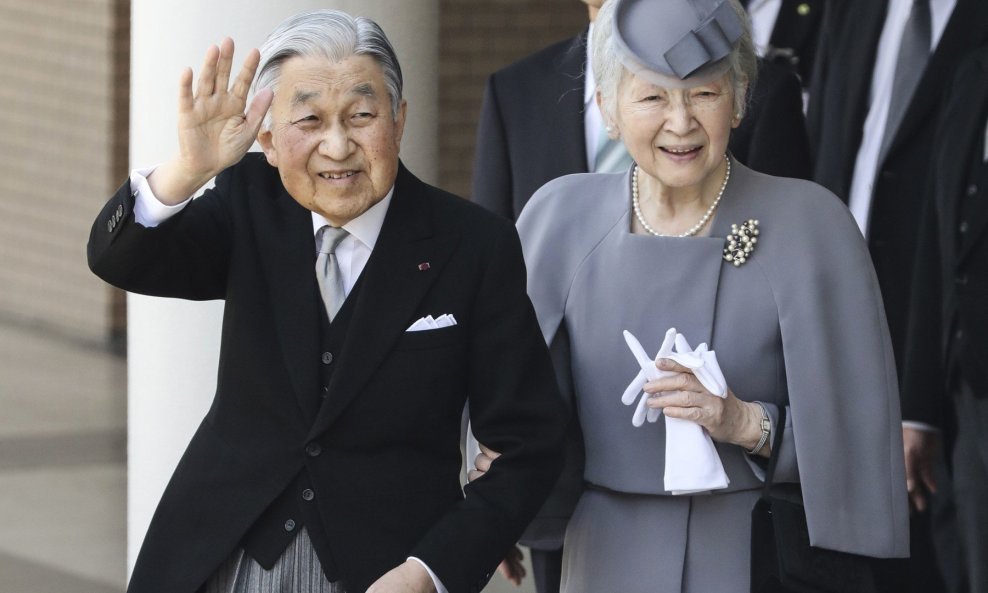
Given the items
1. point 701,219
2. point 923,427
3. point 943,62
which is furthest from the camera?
point 943,62

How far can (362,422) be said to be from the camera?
2.64 m

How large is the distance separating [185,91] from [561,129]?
172 centimetres

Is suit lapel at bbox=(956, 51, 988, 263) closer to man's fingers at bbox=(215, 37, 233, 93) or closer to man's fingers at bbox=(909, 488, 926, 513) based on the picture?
man's fingers at bbox=(909, 488, 926, 513)

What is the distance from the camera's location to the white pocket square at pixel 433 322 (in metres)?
2.67

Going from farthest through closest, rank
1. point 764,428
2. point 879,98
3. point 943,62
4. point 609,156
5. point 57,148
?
point 57,148 → point 879,98 → point 943,62 → point 609,156 → point 764,428

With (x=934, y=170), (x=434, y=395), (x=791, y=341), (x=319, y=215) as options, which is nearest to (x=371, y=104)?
(x=319, y=215)

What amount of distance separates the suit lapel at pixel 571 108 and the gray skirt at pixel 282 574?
165 cm

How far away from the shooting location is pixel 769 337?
3.01 meters

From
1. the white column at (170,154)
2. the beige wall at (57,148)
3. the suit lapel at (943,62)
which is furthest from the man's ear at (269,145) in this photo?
the beige wall at (57,148)

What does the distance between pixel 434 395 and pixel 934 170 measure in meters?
2.21

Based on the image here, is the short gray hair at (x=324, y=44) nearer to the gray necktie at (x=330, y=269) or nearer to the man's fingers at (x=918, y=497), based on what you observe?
the gray necktie at (x=330, y=269)

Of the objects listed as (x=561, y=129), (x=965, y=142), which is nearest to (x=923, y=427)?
(x=965, y=142)

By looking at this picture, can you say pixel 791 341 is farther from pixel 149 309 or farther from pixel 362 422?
pixel 149 309

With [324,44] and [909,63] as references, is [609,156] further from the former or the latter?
[324,44]
